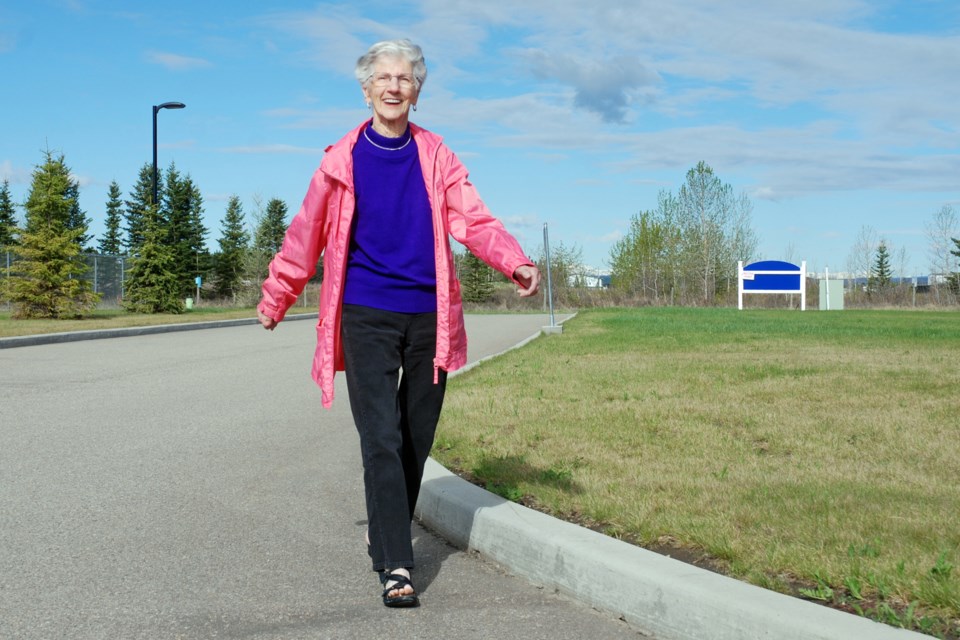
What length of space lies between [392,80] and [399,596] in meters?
2.03

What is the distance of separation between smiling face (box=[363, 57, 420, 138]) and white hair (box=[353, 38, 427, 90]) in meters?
0.02

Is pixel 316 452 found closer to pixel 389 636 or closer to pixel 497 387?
pixel 497 387

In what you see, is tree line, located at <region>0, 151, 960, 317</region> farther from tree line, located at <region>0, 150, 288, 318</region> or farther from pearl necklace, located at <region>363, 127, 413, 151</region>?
pearl necklace, located at <region>363, 127, 413, 151</region>

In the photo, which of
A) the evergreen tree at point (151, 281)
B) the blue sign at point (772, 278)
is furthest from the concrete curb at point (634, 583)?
the blue sign at point (772, 278)

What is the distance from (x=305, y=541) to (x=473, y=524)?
0.83 m

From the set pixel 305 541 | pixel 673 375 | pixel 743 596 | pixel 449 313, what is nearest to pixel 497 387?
pixel 673 375

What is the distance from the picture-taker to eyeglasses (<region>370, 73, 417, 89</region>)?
413cm

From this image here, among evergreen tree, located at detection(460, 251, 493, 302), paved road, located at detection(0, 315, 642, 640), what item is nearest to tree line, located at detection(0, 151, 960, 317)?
evergreen tree, located at detection(460, 251, 493, 302)

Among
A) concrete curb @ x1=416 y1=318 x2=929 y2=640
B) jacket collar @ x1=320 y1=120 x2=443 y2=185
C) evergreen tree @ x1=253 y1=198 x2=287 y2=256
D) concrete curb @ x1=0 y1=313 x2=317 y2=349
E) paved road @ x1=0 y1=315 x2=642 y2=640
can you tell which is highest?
evergreen tree @ x1=253 y1=198 x2=287 y2=256

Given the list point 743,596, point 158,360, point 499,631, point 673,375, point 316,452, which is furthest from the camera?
point 158,360

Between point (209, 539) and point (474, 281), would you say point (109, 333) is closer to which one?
point (209, 539)

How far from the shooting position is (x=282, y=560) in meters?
4.51

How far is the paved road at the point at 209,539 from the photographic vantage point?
368cm

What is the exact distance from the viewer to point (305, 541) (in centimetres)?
486
